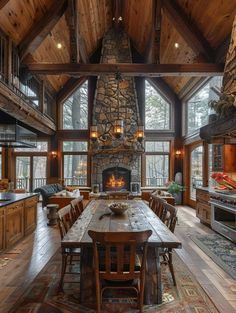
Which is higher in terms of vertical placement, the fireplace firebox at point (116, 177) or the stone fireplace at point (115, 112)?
the stone fireplace at point (115, 112)

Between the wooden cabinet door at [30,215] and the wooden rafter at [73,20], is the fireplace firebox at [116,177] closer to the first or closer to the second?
the wooden cabinet door at [30,215]

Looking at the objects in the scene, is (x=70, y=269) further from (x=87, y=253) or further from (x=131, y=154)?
(x=131, y=154)

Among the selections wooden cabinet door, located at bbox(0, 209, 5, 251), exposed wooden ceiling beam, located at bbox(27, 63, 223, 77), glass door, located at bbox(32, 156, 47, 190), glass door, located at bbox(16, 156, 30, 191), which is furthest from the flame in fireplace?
wooden cabinet door, located at bbox(0, 209, 5, 251)

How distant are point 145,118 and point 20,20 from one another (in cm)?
630

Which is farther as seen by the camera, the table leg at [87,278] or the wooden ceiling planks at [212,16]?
the wooden ceiling planks at [212,16]

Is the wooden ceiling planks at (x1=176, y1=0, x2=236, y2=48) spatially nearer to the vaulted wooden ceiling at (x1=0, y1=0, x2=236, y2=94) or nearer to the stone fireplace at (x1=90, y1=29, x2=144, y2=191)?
the vaulted wooden ceiling at (x1=0, y1=0, x2=236, y2=94)

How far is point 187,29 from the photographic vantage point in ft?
20.2

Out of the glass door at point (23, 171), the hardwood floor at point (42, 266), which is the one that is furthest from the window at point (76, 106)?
the hardwood floor at point (42, 266)

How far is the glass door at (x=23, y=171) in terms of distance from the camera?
10.2m

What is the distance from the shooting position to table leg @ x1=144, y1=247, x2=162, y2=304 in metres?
2.49

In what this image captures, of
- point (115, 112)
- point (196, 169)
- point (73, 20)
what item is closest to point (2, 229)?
point (73, 20)

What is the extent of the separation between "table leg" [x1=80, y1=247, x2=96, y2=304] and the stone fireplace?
7.30 metres

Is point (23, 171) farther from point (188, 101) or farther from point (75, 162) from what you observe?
point (188, 101)

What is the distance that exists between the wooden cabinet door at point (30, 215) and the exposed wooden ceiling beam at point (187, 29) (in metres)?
5.75
